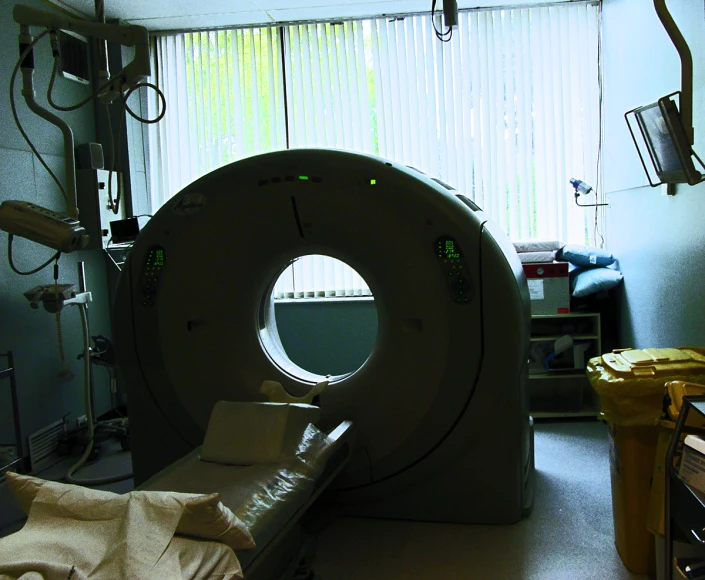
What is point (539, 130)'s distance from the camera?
3723mm

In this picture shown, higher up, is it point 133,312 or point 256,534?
point 133,312

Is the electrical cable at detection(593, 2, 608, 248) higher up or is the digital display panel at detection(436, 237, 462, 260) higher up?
the electrical cable at detection(593, 2, 608, 248)

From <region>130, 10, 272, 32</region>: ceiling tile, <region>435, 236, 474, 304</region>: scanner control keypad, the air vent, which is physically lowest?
the air vent

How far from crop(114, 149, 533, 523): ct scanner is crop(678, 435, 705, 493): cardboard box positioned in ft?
2.58

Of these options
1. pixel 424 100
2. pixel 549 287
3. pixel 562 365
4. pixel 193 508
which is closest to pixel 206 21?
pixel 424 100

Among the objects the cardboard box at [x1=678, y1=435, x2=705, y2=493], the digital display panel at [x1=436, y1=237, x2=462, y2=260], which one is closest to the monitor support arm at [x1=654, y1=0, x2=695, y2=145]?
the digital display panel at [x1=436, y1=237, x2=462, y2=260]

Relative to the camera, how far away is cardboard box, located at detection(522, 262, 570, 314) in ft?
10.9

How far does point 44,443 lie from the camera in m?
3.12

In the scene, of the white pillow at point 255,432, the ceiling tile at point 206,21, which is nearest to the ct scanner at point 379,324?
the white pillow at point 255,432

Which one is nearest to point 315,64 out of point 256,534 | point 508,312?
point 508,312

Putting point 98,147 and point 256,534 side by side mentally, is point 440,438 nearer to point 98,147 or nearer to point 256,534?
point 256,534

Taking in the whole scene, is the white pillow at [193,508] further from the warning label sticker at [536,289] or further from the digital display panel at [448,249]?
the warning label sticker at [536,289]

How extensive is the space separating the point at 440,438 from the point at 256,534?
2.84ft

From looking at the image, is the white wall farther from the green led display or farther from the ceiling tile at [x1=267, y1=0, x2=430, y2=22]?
the ceiling tile at [x1=267, y1=0, x2=430, y2=22]
